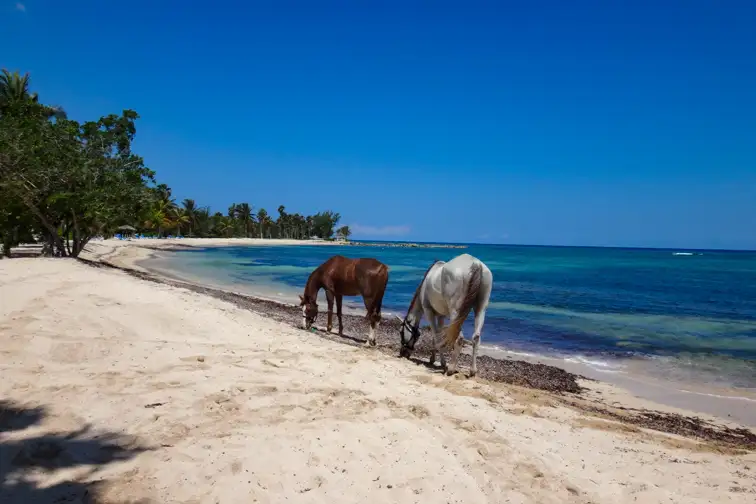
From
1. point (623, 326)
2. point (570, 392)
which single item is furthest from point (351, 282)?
point (623, 326)

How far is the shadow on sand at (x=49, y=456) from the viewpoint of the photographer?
9.45 feet

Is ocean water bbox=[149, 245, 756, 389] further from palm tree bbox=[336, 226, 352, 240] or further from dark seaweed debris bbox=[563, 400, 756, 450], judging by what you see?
palm tree bbox=[336, 226, 352, 240]

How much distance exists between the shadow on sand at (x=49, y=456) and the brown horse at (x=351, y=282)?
7.27m

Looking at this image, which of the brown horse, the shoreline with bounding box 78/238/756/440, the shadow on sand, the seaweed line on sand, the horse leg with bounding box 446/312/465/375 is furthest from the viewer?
the brown horse

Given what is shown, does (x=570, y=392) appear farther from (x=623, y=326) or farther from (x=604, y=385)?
(x=623, y=326)

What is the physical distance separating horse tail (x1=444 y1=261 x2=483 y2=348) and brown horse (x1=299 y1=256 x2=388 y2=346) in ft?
9.79

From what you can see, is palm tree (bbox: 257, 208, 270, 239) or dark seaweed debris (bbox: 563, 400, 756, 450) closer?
dark seaweed debris (bbox: 563, 400, 756, 450)

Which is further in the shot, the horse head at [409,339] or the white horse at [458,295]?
the horse head at [409,339]

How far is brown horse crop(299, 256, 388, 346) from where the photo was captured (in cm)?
1084

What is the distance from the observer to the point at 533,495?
144 inches

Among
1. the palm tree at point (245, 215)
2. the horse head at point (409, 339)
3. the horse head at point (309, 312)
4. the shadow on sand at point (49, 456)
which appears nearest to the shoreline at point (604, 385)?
the horse head at point (409, 339)

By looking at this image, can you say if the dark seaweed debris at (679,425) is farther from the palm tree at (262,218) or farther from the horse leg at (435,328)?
the palm tree at (262,218)

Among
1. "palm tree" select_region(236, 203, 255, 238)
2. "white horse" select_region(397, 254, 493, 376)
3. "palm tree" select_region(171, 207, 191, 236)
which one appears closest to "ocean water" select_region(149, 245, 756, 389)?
"white horse" select_region(397, 254, 493, 376)

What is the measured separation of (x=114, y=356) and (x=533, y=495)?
5.28m
